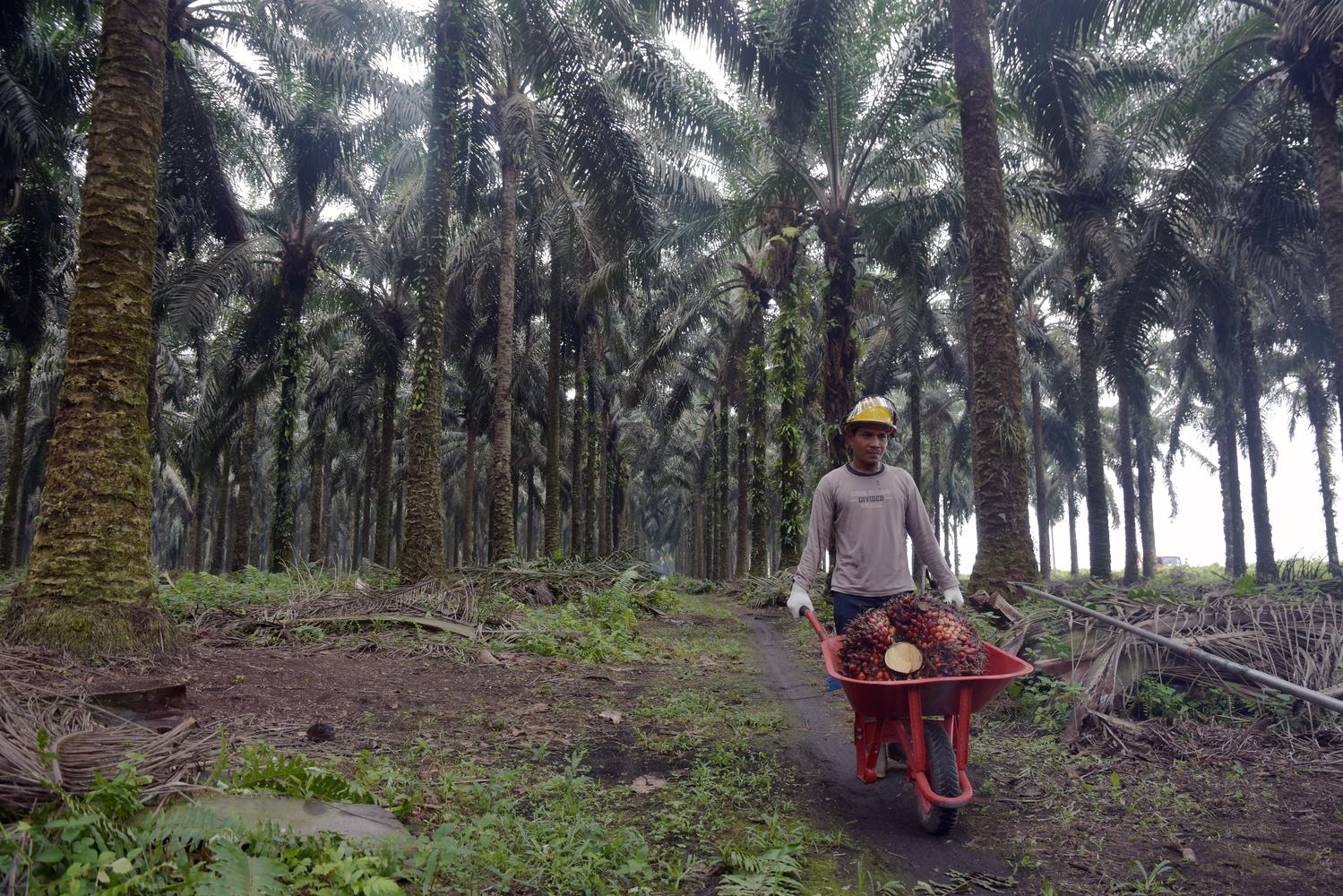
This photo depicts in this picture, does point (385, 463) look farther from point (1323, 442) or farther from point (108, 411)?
point (1323, 442)

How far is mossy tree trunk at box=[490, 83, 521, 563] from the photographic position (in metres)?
15.2

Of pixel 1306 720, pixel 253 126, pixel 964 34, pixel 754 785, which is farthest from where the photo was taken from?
pixel 253 126

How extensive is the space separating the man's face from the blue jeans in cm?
76

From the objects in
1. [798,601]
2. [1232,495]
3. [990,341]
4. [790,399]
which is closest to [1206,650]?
[798,601]

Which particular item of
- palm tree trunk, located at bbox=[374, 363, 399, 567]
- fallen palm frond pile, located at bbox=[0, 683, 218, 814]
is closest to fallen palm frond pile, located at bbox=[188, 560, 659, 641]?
fallen palm frond pile, located at bbox=[0, 683, 218, 814]

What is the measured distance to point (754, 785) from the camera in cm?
458

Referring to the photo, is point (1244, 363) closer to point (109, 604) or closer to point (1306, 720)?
point (1306, 720)

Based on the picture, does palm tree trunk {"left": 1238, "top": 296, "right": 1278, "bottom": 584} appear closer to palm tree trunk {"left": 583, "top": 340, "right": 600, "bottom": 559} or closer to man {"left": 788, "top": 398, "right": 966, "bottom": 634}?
palm tree trunk {"left": 583, "top": 340, "right": 600, "bottom": 559}

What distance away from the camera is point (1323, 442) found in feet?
81.8

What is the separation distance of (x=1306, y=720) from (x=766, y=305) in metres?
18.5

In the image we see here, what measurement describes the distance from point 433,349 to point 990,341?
23.8ft

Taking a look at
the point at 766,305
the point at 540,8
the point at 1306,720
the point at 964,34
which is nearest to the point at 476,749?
the point at 1306,720

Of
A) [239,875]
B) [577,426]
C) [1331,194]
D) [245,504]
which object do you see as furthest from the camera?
[577,426]

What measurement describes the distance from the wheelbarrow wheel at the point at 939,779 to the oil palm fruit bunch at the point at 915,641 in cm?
29
